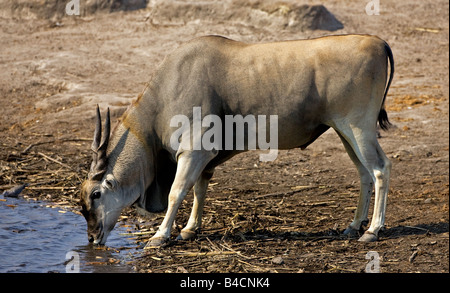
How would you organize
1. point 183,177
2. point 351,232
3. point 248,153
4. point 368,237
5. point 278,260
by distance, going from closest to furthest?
point 278,260
point 183,177
point 368,237
point 351,232
point 248,153

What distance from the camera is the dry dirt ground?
5.94 metres

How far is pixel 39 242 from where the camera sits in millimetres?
6277

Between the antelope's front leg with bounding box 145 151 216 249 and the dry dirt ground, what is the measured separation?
129mm

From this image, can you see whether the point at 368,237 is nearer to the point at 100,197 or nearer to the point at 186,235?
the point at 186,235

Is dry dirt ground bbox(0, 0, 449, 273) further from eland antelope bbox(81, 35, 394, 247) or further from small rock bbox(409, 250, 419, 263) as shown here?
eland antelope bbox(81, 35, 394, 247)

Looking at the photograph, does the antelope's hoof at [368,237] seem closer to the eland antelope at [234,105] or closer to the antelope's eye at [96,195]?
the eland antelope at [234,105]

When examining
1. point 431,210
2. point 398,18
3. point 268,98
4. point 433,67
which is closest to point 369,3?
point 398,18

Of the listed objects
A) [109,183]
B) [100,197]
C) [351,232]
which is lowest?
[351,232]

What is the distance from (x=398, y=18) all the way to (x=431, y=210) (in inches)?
293

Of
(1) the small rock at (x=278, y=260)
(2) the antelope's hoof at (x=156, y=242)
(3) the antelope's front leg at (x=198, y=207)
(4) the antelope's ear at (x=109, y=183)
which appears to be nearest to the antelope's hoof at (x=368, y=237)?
(1) the small rock at (x=278, y=260)

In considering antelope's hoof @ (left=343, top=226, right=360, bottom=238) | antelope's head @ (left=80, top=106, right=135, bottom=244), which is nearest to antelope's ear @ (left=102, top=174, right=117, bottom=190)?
antelope's head @ (left=80, top=106, right=135, bottom=244)

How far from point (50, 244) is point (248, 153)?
11.1ft

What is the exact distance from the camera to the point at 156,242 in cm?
601

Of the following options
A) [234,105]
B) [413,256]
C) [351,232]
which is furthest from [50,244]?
[413,256]
